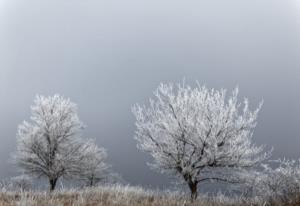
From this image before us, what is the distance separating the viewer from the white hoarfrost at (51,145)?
140ft

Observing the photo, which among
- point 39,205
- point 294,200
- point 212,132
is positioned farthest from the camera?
point 212,132

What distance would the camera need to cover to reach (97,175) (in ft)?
217

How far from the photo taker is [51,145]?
42.8 metres

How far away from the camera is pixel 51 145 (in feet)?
140

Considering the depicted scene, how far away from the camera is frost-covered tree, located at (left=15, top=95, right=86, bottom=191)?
4256 centimetres

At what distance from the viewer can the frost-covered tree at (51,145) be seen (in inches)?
1676

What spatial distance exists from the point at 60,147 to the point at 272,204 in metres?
33.8

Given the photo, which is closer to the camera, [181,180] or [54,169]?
[181,180]

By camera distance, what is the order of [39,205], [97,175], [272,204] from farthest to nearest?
[97,175] → [272,204] → [39,205]

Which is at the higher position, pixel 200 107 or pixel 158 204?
pixel 200 107

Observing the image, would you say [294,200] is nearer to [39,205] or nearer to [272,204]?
[272,204]

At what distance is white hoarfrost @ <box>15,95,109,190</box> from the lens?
1677 inches

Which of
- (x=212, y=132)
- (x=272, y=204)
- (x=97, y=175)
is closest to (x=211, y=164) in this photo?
(x=212, y=132)

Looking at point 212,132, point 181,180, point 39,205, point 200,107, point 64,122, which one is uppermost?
point 64,122
